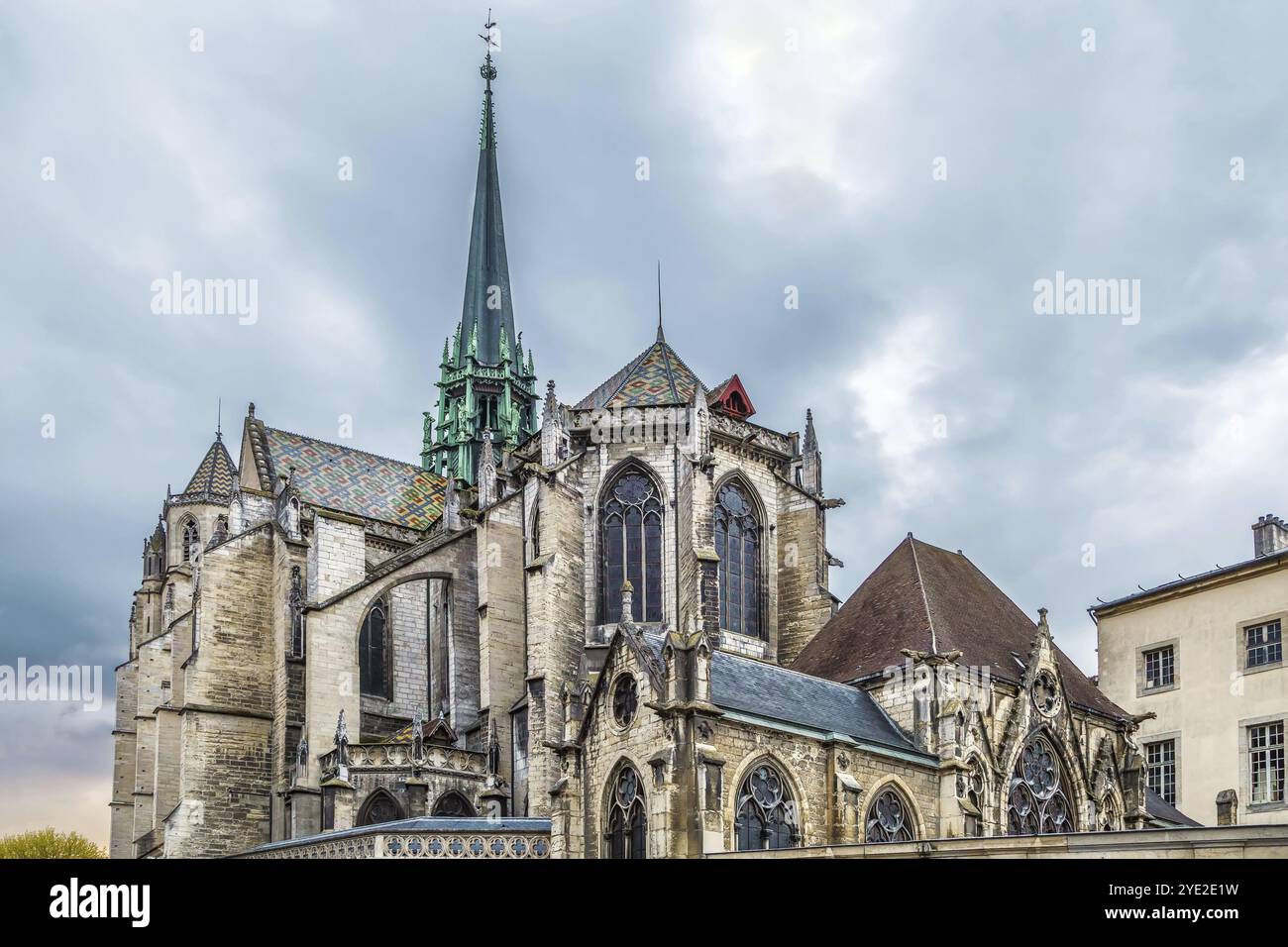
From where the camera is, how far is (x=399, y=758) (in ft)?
110

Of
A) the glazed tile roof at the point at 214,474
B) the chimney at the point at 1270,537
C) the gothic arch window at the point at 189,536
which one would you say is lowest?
the chimney at the point at 1270,537

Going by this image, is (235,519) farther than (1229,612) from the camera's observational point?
Yes

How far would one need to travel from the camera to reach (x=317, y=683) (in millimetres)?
36094

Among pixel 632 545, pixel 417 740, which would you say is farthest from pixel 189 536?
pixel 417 740

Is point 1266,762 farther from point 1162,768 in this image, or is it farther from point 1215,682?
point 1162,768

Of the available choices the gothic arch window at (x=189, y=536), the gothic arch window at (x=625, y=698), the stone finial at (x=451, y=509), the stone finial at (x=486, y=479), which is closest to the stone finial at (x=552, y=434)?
the stone finial at (x=486, y=479)

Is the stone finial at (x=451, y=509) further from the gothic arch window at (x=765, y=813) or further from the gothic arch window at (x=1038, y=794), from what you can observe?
the gothic arch window at (x=765, y=813)

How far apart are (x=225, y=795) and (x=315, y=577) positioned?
Answer: 6.15 meters

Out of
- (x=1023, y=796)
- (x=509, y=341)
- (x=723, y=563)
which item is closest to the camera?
(x=1023, y=796)

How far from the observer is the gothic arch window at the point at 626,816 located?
24.4 meters

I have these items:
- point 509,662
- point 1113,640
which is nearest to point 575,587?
point 509,662

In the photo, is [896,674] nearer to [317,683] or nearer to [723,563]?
[723,563]

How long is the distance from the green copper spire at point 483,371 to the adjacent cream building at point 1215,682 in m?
25.9
